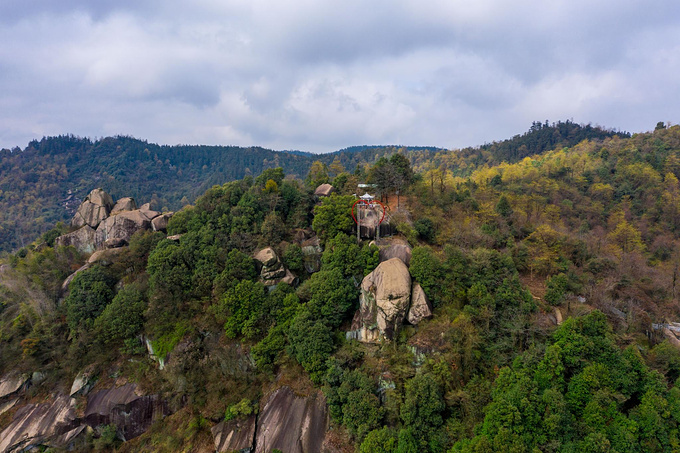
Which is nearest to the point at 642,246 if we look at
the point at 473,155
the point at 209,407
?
the point at 209,407

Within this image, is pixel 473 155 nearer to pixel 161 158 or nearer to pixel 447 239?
pixel 447 239

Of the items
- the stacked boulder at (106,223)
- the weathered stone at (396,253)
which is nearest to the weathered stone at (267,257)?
the weathered stone at (396,253)

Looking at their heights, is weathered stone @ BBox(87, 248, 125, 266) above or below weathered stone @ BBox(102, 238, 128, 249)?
below

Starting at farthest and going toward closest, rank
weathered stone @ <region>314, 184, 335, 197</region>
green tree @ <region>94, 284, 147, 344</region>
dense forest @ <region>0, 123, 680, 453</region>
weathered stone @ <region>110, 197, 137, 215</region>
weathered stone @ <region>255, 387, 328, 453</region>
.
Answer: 1. weathered stone @ <region>110, 197, 137, 215</region>
2. weathered stone @ <region>314, 184, 335, 197</region>
3. green tree @ <region>94, 284, 147, 344</region>
4. weathered stone @ <region>255, 387, 328, 453</region>
5. dense forest @ <region>0, 123, 680, 453</region>

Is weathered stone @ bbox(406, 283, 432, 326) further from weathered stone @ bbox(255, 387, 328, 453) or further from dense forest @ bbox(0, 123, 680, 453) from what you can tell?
weathered stone @ bbox(255, 387, 328, 453)

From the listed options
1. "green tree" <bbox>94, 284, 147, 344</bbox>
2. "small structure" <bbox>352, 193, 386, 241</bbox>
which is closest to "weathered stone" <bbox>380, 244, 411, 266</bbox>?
"small structure" <bbox>352, 193, 386, 241</bbox>

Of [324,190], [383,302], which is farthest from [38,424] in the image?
[324,190]

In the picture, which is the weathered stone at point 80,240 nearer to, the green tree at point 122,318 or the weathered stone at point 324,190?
the green tree at point 122,318
